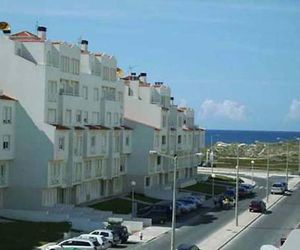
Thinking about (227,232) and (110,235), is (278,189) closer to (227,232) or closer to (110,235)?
(227,232)

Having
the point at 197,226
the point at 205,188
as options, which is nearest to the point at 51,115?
the point at 197,226

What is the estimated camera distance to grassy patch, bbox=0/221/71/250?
50469 mm

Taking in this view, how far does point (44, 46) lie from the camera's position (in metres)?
66.9

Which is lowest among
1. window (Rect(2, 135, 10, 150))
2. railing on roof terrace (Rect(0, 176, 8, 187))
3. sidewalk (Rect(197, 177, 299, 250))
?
sidewalk (Rect(197, 177, 299, 250))

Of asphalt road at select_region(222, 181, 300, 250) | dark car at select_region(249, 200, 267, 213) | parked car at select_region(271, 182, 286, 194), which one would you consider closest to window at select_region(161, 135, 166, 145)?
asphalt road at select_region(222, 181, 300, 250)

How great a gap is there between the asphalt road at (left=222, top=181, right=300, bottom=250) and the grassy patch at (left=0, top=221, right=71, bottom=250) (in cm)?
1342

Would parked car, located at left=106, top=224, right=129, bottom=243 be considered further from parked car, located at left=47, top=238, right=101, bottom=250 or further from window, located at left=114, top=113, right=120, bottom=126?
window, located at left=114, top=113, right=120, bottom=126

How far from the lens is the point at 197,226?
66.6 meters

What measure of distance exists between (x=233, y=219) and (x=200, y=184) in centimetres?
4038

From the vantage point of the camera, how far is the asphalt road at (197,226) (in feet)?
181

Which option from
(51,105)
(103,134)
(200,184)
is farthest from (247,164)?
(51,105)

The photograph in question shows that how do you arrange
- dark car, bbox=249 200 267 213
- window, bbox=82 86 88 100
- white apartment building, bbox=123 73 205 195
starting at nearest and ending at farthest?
window, bbox=82 86 88 100 → dark car, bbox=249 200 267 213 → white apartment building, bbox=123 73 205 195

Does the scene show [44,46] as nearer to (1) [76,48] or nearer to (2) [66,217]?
(1) [76,48]

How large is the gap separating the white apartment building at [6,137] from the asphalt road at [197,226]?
15879 millimetres
